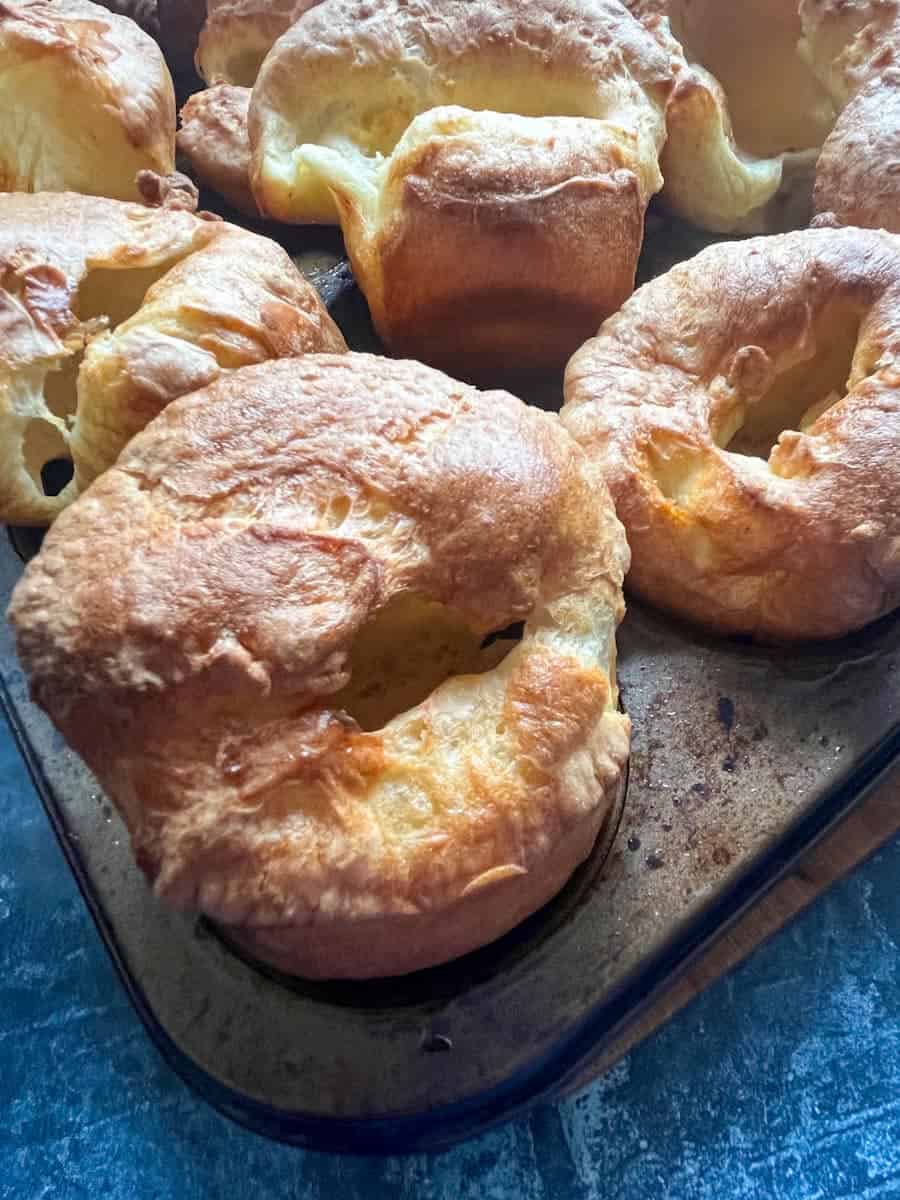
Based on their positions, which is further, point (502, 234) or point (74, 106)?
point (74, 106)

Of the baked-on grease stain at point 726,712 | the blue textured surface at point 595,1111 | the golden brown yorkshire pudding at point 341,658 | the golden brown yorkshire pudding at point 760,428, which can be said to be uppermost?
the golden brown yorkshire pudding at point 760,428

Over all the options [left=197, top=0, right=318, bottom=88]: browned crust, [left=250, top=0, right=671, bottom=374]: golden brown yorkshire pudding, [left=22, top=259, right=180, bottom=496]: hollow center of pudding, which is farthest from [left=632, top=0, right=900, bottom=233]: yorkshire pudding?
[left=22, top=259, right=180, bottom=496]: hollow center of pudding

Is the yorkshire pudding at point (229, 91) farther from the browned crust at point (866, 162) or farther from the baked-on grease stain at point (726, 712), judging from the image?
the baked-on grease stain at point (726, 712)

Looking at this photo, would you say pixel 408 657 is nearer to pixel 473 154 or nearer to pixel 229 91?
pixel 473 154

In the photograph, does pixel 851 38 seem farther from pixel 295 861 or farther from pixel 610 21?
pixel 295 861

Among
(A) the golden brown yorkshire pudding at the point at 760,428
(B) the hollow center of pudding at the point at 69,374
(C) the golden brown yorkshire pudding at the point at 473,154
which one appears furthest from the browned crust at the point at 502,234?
(B) the hollow center of pudding at the point at 69,374

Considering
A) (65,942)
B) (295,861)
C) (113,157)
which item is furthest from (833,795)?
(113,157)

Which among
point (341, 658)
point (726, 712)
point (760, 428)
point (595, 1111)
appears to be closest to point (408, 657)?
point (341, 658)
